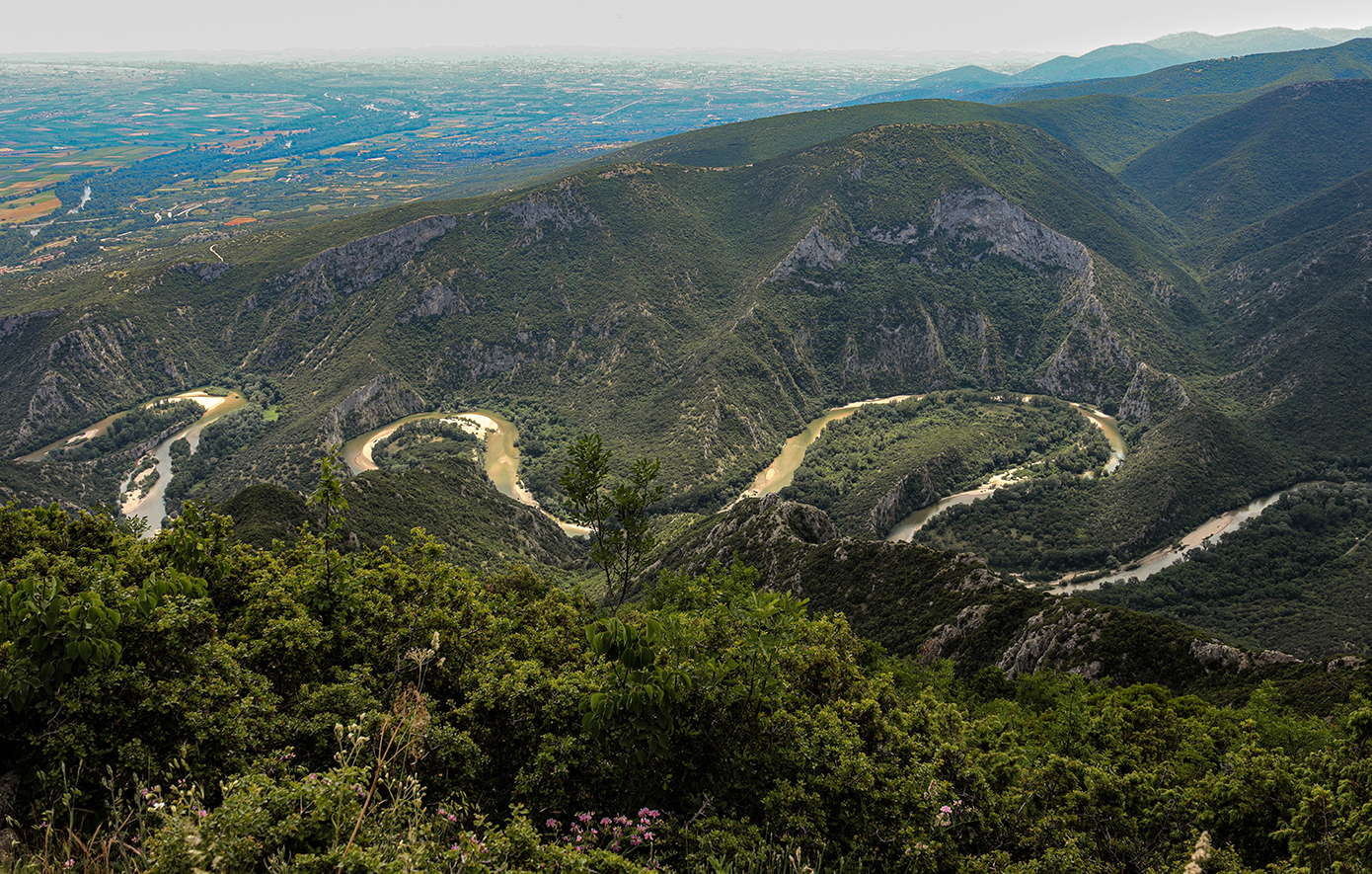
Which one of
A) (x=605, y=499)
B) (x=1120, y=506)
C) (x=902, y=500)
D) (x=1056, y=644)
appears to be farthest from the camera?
(x=902, y=500)

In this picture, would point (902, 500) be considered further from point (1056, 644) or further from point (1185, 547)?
point (1056, 644)

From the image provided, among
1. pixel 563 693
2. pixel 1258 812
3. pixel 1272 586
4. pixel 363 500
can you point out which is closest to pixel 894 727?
pixel 563 693

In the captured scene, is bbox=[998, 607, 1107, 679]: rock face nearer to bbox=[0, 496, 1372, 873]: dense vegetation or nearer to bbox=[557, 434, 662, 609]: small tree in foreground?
bbox=[0, 496, 1372, 873]: dense vegetation

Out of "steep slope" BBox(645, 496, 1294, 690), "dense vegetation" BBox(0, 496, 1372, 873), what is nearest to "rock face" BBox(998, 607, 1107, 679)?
"steep slope" BBox(645, 496, 1294, 690)

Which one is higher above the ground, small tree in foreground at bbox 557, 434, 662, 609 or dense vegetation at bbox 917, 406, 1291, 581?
small tree in foreground at bbox 557, 434, 662, 609

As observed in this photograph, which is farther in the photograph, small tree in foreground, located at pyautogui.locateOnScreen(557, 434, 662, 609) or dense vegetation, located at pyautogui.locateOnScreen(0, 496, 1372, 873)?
small tree in foreground, located at pyautogui.locateOnScreen(557, 434, 662, 609)

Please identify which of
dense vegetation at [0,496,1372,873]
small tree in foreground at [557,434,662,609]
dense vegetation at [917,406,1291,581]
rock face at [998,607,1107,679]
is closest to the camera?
dense vegetation at [0,496,1372,873]

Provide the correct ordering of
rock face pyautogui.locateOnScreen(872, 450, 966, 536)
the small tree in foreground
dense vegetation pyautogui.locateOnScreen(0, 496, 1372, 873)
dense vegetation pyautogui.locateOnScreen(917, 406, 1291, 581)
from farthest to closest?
rock face pyautogui.locateOnScreen(872, 450, 966, 536)
dense vegetation pyautogui.locateOnScreen(917, 406, 1291, 581)
the small tree in foreground
dense vegetation pyautogui.locateOnScreen(0, 496, 1372, 873)

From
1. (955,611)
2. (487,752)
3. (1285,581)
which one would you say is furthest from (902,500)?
(487,752)

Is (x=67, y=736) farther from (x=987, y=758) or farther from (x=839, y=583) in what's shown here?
(x=839, y=583)
